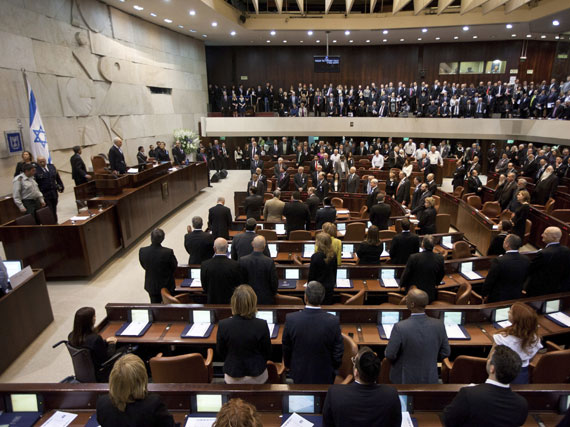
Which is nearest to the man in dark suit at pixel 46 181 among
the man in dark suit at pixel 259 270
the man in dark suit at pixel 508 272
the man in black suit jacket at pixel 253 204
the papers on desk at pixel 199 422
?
the man in black suit jacket at pixel 253 204

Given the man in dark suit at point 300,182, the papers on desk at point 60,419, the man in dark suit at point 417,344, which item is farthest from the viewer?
the man in dark suit at point 300,182

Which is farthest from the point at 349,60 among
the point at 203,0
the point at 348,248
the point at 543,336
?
the point at 543,336

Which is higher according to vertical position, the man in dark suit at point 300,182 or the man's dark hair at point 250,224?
the man's dark hair at point 250,224

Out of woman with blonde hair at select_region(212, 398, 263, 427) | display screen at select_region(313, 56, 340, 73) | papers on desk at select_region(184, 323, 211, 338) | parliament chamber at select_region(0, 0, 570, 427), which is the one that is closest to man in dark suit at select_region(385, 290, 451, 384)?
parliament chamber at select_region(0, 0, 570, 427)

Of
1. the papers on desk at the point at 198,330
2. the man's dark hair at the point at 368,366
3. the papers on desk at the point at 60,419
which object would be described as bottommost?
the papers on desk at the point at 198,330

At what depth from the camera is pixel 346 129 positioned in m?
18.7

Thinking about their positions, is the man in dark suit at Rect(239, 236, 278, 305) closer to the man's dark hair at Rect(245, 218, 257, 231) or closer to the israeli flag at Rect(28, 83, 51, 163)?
the man's dark hair at Rect(245, 218, 257, 231)

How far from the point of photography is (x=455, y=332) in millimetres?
3973

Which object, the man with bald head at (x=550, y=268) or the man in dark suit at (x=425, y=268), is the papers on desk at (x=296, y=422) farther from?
the man with bald head at (x=550, y=268)

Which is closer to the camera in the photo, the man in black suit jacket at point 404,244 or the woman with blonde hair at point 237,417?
the woman with blonde hair at point 237,417

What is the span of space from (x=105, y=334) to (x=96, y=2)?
11246 mm

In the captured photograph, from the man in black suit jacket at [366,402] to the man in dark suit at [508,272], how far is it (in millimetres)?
2817

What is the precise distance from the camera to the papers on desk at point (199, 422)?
2725 millimetres

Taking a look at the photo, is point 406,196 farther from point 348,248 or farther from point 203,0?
point 203,0
